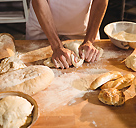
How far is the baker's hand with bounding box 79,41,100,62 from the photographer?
1.54 m

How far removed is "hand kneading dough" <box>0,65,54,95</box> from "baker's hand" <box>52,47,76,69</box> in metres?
0.22

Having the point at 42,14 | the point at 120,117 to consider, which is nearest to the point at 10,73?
the point at 42,14

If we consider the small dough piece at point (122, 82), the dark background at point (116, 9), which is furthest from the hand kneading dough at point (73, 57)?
the dark background at point (116, 9)

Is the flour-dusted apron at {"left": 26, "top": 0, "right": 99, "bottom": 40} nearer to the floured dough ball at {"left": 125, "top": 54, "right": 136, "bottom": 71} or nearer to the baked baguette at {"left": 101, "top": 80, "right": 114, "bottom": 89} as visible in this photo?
the floured dough ball at {"left": 125, "top": 54, "right": 136, "bottom": 71}

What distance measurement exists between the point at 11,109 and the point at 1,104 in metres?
0.07

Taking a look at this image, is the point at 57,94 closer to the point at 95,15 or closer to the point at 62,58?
the point at 62,58

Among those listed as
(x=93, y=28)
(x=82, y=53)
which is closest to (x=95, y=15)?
(x=93, y=28)

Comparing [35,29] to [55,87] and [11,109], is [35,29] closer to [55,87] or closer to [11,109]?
[55,87]

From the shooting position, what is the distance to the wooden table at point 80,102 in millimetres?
1017

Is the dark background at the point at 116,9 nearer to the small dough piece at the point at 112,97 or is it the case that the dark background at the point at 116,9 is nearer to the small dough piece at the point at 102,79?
the small dough piece at the point at 102,79

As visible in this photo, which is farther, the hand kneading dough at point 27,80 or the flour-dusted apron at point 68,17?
the flour-dusted apron at point 68,17

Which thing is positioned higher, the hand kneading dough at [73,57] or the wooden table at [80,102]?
the hand kneading dough at [73,57]

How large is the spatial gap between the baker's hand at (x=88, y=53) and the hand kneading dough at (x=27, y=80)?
16.1 inches

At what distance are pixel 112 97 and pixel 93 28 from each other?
81 centimetres
